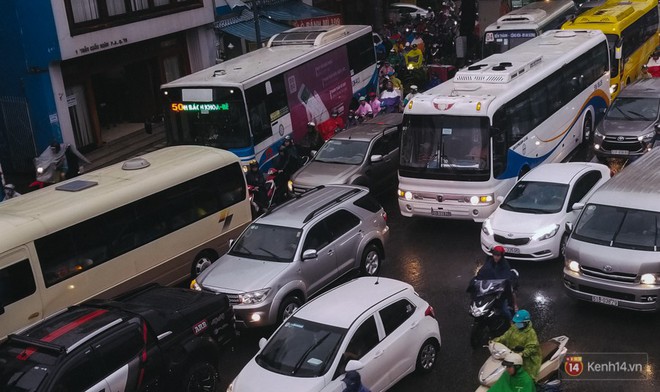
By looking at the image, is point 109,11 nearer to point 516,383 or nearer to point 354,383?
point 354,383

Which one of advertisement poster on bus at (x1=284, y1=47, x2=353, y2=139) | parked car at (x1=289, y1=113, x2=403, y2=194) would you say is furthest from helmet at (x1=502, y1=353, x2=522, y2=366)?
advertisement poster on bus at (x1=284, y1=47, x2=353, y2=139)

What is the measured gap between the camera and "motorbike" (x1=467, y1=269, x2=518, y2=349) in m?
12.5

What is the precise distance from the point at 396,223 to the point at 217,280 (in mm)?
6275

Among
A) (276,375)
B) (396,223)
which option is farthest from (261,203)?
(276,375)

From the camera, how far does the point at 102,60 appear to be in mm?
24906

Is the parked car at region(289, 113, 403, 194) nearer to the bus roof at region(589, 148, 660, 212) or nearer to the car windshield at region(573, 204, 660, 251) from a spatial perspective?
the bus roof at region(589, 148, 660, 212)

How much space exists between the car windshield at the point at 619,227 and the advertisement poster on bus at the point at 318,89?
982cm

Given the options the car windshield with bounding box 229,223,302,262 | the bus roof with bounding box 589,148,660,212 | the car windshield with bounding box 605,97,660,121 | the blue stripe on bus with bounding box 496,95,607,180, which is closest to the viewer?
the bus roof with bounding box 589,148,660,212

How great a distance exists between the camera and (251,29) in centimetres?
3012

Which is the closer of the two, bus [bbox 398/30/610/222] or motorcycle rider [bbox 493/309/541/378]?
motorcycle rider [bbox 493/309/541/378]

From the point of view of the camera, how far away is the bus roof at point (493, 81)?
17062mm

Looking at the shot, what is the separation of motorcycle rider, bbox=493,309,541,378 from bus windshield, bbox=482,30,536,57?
1851cm

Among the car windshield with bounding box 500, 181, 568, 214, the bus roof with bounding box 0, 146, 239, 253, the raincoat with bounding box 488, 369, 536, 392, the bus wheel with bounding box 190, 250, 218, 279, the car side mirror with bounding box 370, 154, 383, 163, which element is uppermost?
the bus roof with bounding box 0, 146, 239, 253

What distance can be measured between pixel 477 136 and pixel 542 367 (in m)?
7.23
